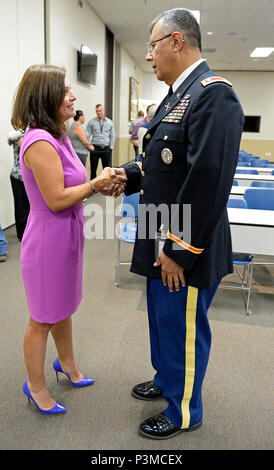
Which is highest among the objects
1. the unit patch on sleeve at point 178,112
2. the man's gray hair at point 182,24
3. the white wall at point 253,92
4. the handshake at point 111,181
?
the white wall at point 253,92

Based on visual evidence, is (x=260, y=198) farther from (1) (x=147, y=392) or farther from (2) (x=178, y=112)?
(2) (x=178, y=112)

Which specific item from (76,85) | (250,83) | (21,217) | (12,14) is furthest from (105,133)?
(250,83)

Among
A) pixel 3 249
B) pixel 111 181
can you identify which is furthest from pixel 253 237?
pixel 3 249

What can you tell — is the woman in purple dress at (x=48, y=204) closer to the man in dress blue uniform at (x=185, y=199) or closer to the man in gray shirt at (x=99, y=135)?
the man in dress blue uniform at (x=185, y=199)

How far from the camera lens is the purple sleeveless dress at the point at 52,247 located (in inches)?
63.4

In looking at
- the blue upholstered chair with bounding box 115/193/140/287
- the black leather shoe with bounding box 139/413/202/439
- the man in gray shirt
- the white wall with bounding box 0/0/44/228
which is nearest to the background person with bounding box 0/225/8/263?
the white wall with bounding box 0/0/44/228

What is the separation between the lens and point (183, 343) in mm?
1591

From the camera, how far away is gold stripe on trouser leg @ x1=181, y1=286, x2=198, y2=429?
60.5 inches

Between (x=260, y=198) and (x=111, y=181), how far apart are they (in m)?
2.33

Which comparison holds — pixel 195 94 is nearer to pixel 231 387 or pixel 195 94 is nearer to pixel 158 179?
pixel 158 179

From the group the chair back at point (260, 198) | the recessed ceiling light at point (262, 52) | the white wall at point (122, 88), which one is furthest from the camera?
the recessed ceiling light at point (262, 52)

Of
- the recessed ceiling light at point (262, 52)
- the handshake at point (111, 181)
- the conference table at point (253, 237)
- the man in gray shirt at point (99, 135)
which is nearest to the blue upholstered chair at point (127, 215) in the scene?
the conference table at point (253, 237)
